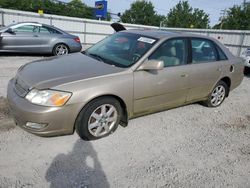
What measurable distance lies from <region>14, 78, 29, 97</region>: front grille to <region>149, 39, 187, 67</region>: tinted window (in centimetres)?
184

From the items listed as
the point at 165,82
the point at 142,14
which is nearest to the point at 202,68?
the point at 165,82

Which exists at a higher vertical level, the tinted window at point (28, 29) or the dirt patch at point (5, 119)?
the tinted window at point (28, 29)

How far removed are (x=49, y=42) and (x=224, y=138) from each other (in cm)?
762

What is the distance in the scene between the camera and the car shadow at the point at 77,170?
7.84 ft

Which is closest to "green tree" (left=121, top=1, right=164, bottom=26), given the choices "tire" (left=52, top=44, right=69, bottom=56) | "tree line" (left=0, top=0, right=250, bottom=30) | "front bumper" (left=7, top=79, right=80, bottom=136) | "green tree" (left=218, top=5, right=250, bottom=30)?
"tree line" (left=0, top=0, right=250, bottom=30)

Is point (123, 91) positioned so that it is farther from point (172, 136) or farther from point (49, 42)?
point (49, 42)

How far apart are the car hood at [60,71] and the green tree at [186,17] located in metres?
41.3

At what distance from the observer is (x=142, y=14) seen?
49.9 meters

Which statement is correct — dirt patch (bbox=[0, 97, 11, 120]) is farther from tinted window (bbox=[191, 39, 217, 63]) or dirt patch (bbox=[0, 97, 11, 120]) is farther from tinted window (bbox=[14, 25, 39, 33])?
tinted window (bbox=[14, 25, 39, 33])

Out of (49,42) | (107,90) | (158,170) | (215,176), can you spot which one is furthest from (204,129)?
(49,42)

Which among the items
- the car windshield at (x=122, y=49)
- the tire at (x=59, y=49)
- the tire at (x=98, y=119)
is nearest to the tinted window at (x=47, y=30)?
the tire at (x=59, y=49)

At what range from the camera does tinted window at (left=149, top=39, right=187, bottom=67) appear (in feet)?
11.9

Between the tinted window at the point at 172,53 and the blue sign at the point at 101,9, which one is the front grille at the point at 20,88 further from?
the blue sign at the point at 101,9

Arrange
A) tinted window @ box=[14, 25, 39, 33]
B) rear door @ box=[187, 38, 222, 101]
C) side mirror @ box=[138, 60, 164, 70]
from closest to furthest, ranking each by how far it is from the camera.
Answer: side mirror @ box=[138, 60, 164, 70]
rear door @ box=[187, 38, 222, 101]
tinted window @ box=[14, 25, 39, 33]
